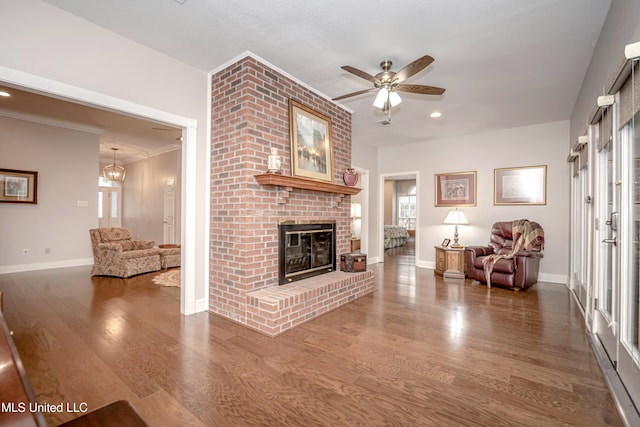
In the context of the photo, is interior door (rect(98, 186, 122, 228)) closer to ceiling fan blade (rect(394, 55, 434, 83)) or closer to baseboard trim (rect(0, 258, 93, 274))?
baseboard trim (rect(0, 258, 93, 274))

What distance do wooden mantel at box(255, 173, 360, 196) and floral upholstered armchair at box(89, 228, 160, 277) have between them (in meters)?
3.51

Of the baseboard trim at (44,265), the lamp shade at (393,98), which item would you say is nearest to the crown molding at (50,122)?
the baseboard trim at (44,265)

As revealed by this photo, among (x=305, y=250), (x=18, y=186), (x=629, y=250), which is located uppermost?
(x=18, y=186)

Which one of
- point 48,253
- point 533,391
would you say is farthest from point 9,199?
point 533,391

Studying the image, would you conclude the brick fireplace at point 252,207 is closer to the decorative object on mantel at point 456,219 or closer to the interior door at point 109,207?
the decorative object on mantel at point 456,219

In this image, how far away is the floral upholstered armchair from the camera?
497 cm

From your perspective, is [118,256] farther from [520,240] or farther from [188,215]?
[520,240]

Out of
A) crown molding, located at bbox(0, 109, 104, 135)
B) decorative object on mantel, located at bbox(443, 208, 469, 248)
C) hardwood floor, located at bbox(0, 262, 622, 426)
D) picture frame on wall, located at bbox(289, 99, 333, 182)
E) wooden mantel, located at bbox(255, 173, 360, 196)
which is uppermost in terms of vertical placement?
crown molding, located at bbox(0, 109, 104, 135)

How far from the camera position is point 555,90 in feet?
12.4

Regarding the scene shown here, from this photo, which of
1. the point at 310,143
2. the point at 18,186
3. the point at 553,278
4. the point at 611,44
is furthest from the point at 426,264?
the point at 18,186

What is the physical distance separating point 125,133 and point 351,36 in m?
5.87

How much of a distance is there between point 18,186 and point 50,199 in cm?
51

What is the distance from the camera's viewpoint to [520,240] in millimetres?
4719

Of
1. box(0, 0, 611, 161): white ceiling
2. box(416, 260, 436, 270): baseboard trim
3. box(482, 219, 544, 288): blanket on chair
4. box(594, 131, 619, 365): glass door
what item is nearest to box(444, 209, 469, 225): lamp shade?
box(482, 219, 544, 288): blanket on chair
